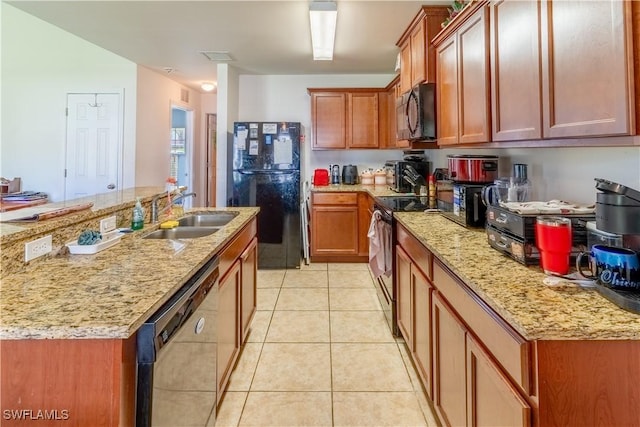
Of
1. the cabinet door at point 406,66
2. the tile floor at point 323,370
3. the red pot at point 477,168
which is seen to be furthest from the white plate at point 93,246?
the cabinet door at point 406,66

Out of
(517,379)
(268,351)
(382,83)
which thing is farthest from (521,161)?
(382,83)

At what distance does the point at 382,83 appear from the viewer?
5.00m

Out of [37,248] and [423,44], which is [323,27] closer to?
[423,44]

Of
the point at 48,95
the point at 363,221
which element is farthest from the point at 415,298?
the point at 48,95

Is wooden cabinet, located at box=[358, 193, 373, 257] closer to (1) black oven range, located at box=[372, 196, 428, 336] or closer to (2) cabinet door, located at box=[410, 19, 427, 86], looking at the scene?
(1) black oven range, located at box=[372, 196, 428, 336]

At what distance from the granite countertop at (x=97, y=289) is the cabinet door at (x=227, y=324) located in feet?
0.93

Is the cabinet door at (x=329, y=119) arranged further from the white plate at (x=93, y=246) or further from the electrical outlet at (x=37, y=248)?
the electrical outlet at (x=37, y=248)

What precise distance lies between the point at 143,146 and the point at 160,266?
404 cm

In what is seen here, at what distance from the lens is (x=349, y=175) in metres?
4.95

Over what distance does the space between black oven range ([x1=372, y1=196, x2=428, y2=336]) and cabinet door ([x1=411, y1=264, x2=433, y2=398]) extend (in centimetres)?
56

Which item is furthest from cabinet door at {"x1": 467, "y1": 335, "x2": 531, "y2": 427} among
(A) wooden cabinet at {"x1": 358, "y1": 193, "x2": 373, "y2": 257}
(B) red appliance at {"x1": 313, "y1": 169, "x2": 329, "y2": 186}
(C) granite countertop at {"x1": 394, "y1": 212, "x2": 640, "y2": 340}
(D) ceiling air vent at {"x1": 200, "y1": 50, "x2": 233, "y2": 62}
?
(D) ceiling air vent at {"x1": 200, "y1": 50, "x2": 233, "y2": 62}

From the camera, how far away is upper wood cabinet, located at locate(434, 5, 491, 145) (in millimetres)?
1869

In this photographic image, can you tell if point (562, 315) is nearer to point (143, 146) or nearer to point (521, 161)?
point (521, 161)

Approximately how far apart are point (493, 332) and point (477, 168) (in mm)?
1323
